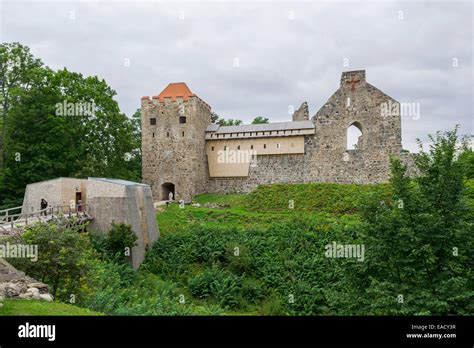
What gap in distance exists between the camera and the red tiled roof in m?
32.5

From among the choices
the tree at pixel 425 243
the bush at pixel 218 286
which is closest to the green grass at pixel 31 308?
the tree at pixel 425 243

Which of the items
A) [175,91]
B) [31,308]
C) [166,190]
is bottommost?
[31,308]

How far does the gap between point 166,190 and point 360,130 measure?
1617 cm

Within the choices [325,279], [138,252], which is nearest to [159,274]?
[138,252]

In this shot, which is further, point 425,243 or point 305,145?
point 305,145

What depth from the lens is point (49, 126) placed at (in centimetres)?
2700

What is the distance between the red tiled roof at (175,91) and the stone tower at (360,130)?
10.4 metres

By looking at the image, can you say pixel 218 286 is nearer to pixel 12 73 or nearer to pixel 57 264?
pixel 57 264

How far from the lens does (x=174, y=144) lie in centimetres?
3219

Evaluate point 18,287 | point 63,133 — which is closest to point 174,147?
point 63,133

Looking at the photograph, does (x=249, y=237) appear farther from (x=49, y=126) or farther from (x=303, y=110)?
(x=303, y=110)

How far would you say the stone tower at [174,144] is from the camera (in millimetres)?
31812
